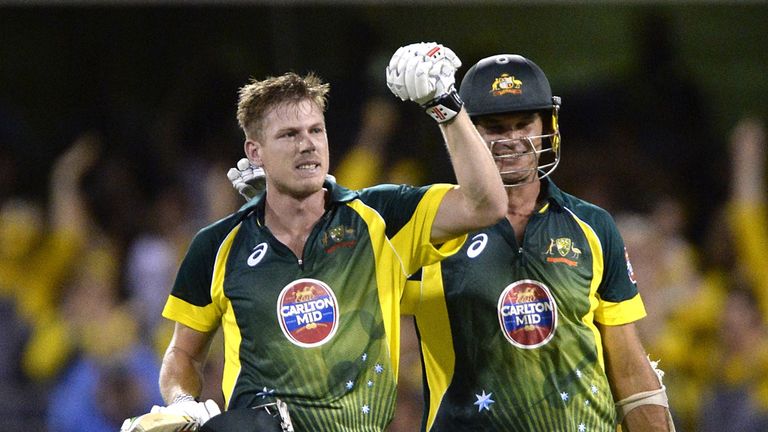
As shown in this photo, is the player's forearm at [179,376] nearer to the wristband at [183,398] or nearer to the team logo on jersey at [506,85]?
the wristband at [183,398]

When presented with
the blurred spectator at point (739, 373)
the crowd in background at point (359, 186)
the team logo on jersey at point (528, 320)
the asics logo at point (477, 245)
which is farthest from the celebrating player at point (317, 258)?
the blurred spectator at point (739, 373)

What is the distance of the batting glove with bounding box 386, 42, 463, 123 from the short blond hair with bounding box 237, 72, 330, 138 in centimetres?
37

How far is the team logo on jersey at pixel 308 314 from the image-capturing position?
4059mm

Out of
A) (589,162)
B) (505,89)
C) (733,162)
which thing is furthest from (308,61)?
(505,89)

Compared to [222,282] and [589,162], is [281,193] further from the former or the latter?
[589,162]

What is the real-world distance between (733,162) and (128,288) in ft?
12.2

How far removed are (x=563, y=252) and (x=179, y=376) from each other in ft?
4.12

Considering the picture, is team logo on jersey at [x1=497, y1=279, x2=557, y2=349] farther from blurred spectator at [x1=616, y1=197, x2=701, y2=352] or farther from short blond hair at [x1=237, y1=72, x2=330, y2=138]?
blurred spectator at [x1=616, y1=197, x2=701, y2=352]

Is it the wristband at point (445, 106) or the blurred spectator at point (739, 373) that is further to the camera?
the blurred spectator at point (739, 373)

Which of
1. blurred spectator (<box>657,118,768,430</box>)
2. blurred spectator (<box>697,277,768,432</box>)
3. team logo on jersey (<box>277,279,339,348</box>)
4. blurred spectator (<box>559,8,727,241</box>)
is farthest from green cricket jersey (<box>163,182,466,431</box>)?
blurred spectator (<box>559,8,727,241</box>)

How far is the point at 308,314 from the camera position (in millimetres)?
4066

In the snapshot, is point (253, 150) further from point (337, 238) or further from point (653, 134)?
point (653, 134)

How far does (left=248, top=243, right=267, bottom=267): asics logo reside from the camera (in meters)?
4.18

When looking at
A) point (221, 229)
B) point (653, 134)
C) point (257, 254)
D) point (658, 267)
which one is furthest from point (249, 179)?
point (653, 134)
